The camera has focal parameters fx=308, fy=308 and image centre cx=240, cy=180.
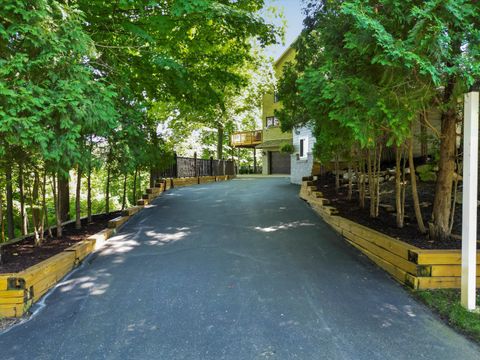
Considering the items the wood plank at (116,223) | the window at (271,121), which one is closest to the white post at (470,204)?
the wood plank at (116,223)

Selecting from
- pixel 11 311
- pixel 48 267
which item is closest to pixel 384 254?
pixel 48 267

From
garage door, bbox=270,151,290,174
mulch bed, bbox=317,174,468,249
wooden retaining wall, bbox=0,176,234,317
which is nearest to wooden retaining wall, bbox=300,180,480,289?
mulch bed, bbox=317,174,468,249

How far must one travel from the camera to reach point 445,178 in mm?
4316

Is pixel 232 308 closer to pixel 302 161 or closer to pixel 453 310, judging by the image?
pixel 453 310

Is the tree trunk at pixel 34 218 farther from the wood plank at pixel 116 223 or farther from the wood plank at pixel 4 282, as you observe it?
Result: the wood plank at pixel 4 282

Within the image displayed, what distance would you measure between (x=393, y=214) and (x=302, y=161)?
7675mm

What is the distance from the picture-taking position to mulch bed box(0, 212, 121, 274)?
3.70 m

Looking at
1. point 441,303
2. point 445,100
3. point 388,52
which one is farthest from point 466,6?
point 441,303

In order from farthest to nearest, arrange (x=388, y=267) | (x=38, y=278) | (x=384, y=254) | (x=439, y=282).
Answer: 1. (x=384, y=254)
2. (x=388, y=267)
3. (x=439, y=282)
4. (x=38, y=278)

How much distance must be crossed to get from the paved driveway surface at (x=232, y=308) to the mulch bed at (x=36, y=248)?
49cm

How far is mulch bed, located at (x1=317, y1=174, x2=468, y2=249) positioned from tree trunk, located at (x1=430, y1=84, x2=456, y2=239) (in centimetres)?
18

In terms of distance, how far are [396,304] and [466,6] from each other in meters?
3.04

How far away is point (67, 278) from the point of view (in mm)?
3969

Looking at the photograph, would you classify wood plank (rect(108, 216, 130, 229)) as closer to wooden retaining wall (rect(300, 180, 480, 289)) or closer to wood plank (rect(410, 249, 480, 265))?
wooden retaining wall (rect(300, 180, 480, 289))
